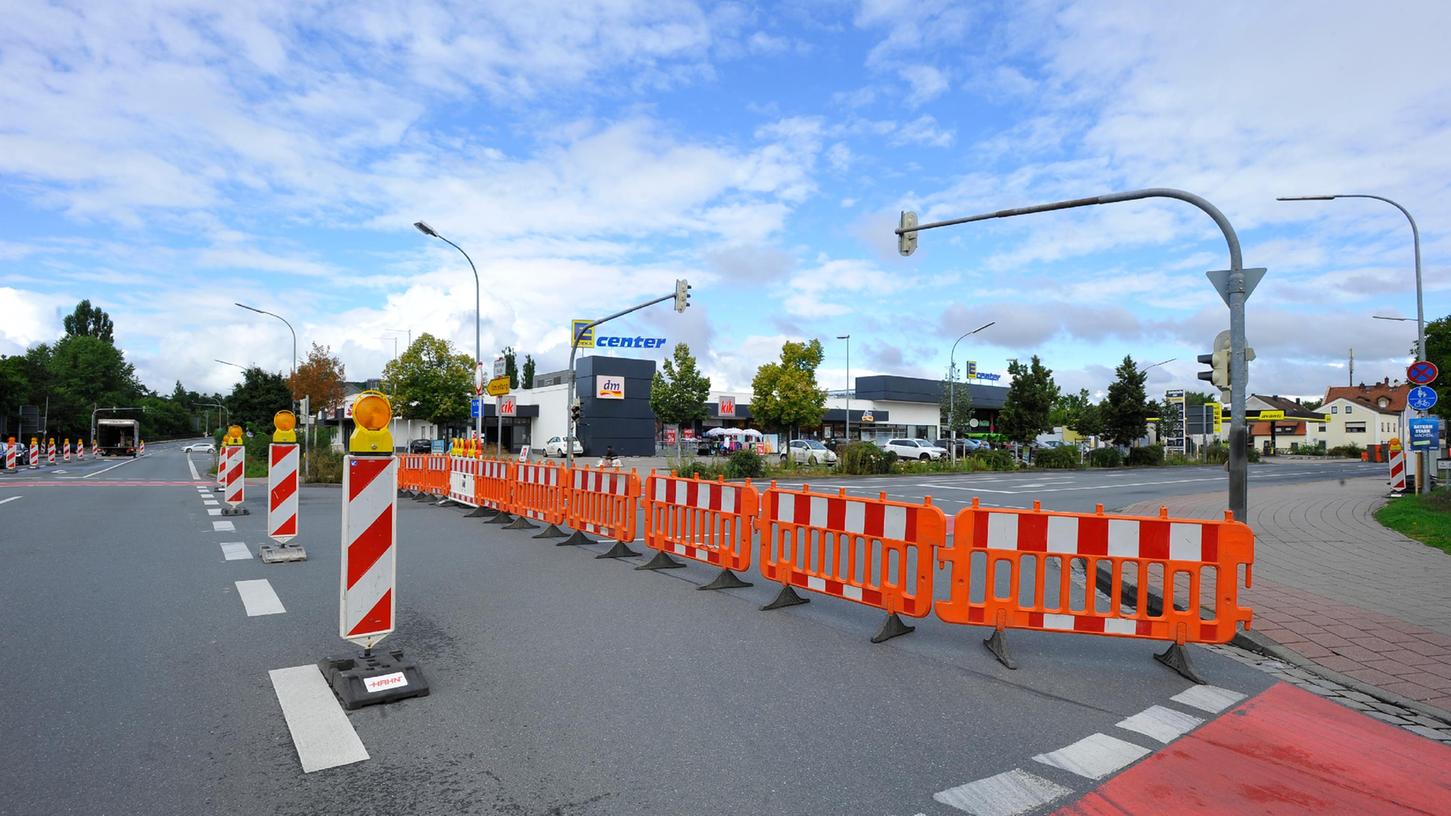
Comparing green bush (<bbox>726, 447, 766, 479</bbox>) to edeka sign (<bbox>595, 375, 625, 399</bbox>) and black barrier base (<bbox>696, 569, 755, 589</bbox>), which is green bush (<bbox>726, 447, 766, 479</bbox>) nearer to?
black barrier base (<bbox>696, 569, 755, 589</bbox>)

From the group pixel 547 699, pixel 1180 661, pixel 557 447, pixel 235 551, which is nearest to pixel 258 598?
pixel 235 551

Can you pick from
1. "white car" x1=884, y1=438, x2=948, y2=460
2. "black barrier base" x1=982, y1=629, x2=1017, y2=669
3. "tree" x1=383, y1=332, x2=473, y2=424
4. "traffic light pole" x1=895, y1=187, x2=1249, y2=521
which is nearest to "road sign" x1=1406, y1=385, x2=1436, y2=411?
"traffic light pole" x1=895, y1=187, x2=1249, y2=521

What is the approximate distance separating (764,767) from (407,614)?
3.90m

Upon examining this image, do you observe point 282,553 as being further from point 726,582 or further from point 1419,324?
point 1419,324

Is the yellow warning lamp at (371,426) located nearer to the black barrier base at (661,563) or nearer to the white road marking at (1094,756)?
the white road marking at (1094,756)

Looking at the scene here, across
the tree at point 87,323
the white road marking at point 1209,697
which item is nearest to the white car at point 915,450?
the white road marking at point 1209,697

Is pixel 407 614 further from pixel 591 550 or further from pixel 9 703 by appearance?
pixel 591 550

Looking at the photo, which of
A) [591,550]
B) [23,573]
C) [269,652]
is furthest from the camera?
[591,550]

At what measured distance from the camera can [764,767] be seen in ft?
12.0

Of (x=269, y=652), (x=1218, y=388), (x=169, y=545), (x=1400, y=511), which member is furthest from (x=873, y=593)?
(x=1400, y=511)

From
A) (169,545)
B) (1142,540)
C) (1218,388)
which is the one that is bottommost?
(169,545)

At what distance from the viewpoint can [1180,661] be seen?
536cm

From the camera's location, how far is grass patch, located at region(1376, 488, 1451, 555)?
12.1m

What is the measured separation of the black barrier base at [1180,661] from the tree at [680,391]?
51.3 m
